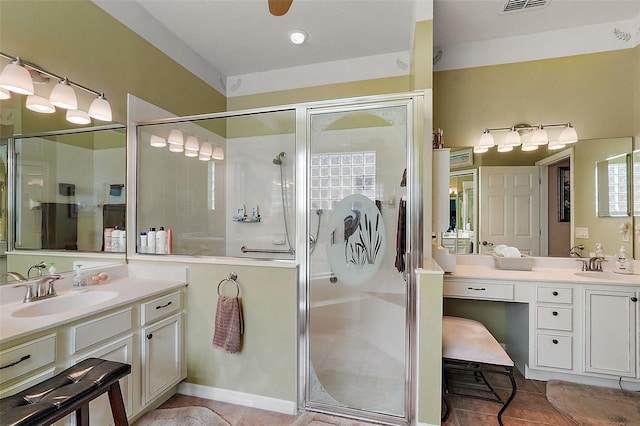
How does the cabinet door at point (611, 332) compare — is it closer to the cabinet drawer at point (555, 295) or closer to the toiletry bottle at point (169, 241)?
the cabinet drawer at point (555, 295)

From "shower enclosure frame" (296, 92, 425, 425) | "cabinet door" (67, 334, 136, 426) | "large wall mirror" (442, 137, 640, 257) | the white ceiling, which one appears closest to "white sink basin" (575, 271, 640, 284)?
"large wall mirror" (442, 137, 640, 257)

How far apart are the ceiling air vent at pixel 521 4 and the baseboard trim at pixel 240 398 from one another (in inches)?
134

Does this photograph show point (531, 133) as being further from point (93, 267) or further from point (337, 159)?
point (93, 267)

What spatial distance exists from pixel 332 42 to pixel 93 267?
2788 millimetres

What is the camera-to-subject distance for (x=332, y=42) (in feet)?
8.83

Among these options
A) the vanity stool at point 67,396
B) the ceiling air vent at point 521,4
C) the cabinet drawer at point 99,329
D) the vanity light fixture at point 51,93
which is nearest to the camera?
the vanity stool at point 67,396

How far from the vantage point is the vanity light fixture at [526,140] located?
100.0 inches

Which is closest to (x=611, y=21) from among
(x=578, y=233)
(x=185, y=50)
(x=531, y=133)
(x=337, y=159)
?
(x=531, y=133)

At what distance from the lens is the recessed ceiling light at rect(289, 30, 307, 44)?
2526 millimetres

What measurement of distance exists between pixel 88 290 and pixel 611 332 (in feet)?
12.2

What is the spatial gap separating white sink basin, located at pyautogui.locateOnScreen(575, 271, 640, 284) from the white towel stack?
46 centimetres

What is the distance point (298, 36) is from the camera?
2.57 metres

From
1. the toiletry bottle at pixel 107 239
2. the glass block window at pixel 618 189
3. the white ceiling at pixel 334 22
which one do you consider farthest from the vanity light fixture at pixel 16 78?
the glass block window at pixel 618 189

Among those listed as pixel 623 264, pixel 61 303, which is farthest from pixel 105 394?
pixel 623 264
